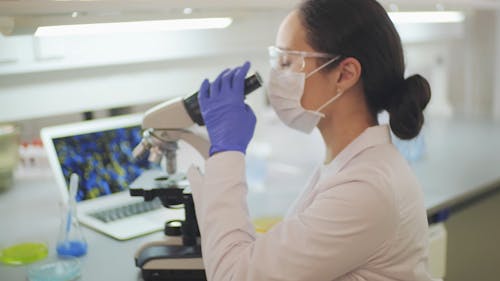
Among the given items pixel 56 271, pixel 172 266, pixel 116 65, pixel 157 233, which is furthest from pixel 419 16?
pixel 56 271

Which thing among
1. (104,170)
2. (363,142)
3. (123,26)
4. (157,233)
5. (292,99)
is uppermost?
(123,26)

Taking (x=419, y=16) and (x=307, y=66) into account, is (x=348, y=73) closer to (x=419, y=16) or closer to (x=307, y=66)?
(x=307, y=66)

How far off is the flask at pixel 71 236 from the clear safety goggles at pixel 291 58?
2.33 feet

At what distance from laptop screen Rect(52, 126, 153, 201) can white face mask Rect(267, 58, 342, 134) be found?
716 millimetres

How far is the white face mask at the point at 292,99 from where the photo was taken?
4.19 ft

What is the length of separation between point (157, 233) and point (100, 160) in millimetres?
392

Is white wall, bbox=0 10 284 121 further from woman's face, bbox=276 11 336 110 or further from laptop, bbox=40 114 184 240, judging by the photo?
woman's face, bbox=276 11 336 110

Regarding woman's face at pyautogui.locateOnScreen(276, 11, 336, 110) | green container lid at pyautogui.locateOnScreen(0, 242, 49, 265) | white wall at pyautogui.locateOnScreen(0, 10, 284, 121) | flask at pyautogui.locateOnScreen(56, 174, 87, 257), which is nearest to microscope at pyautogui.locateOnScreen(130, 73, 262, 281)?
woman's face at pyautogui.locateOnScreen(276, 11, 336, 110)

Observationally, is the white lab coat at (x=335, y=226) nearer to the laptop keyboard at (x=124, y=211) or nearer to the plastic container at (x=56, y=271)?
the plastic container at (x=56, y=271)

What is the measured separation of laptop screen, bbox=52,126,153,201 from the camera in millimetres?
1798

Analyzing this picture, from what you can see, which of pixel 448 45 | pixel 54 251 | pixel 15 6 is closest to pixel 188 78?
pixel 54 251

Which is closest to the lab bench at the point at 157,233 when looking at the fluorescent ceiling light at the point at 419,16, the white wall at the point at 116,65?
the white wall at the point at 116,65

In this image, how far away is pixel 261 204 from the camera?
1952mm

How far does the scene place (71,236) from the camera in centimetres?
151
